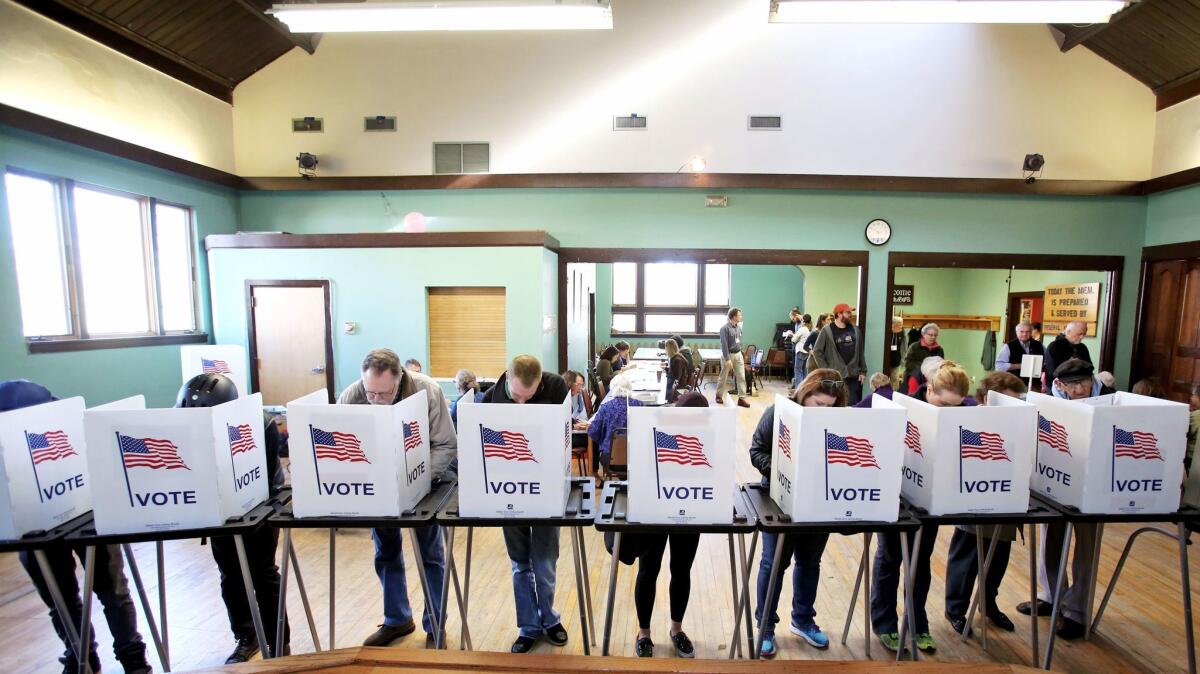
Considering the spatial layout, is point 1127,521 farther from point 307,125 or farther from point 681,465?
point 307,125

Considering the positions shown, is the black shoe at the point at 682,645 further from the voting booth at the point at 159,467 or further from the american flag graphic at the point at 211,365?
the american flag graphic at the point at 211,365

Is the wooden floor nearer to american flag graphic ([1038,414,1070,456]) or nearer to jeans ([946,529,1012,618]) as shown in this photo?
jeans ([946,529,1012,618])

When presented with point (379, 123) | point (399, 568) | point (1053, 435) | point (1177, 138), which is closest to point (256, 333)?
point (379, 123)

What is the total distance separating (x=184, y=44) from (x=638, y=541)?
262 inches

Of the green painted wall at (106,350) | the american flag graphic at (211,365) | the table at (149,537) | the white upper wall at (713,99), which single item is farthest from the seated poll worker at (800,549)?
the green painted wall at (106,350)

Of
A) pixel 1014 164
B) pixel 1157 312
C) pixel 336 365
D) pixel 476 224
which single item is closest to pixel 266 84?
pixel 476 224

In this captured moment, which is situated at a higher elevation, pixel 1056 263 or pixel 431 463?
pixel 1056 263

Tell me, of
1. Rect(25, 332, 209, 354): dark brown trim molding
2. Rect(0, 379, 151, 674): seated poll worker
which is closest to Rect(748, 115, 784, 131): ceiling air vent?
Rect(0, 379, 151, 674): seated poll worker

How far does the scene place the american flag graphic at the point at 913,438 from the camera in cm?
192

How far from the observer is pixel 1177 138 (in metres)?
5.14

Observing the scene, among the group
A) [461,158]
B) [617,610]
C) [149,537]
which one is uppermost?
[461,158]

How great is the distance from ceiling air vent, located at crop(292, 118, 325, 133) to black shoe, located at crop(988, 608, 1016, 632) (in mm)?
7545

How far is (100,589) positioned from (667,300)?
11.0 meters

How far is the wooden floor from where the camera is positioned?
2.35m
